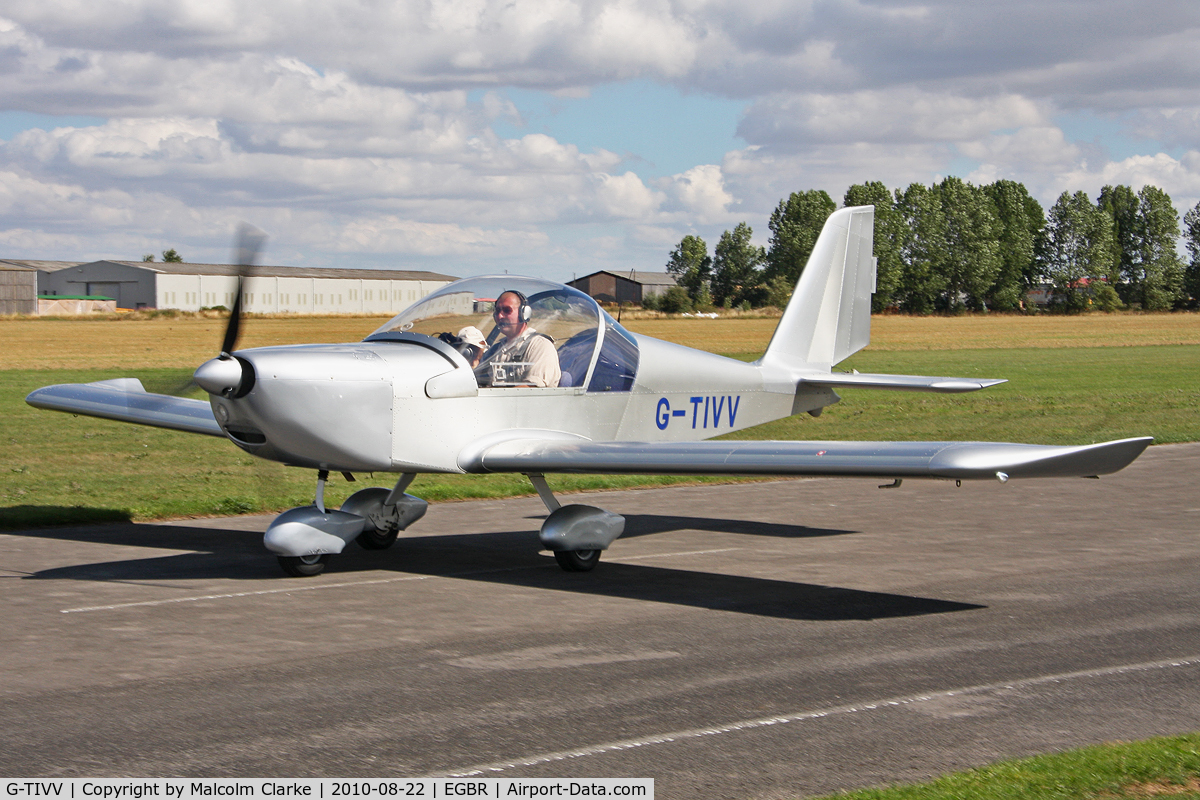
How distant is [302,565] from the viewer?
9.65 metres

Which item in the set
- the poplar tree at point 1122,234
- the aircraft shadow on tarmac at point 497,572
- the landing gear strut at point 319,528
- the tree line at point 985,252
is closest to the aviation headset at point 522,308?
the landing gear strut at point 319,528

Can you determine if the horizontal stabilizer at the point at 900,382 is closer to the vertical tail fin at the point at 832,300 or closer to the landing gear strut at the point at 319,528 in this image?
the vertical tail fin at the point at 832,300

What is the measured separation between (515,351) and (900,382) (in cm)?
460

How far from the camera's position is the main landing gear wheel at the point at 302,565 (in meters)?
9.59

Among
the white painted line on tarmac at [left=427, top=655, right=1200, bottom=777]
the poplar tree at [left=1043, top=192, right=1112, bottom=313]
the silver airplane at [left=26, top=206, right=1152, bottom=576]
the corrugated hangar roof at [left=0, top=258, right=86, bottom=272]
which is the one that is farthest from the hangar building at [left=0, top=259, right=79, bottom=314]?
the white painted line on tarmac at [left=427, top=655, right=1200, bottom=777]

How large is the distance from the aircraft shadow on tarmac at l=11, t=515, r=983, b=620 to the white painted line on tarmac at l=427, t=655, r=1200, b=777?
1.74 metres

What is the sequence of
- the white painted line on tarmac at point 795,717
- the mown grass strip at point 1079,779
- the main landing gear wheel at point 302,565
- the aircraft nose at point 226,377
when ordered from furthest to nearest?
A: the main landing gear wheel at point 302,565 < the aircraft nose at point 226,377 < the white painted line on tarmac at point 795,717 < the mown grass strip at point 1079,779

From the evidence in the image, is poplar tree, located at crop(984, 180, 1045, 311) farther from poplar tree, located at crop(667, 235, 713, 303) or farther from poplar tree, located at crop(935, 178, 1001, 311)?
poplar tree, located at crop(667, 235, 713, 303)

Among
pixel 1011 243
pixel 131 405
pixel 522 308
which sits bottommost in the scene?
pixel 131 405

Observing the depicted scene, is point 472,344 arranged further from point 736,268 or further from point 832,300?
point 736,268

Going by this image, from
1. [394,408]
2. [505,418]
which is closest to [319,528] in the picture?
[394,408]

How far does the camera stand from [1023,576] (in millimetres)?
9812

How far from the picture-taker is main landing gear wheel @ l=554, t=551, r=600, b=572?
32.9ft

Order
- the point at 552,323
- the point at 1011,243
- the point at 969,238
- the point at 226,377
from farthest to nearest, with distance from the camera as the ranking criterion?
1. the point at 1011,243
2. the point at 969,238
3. the point at 552,323
4. the point at 226,377
